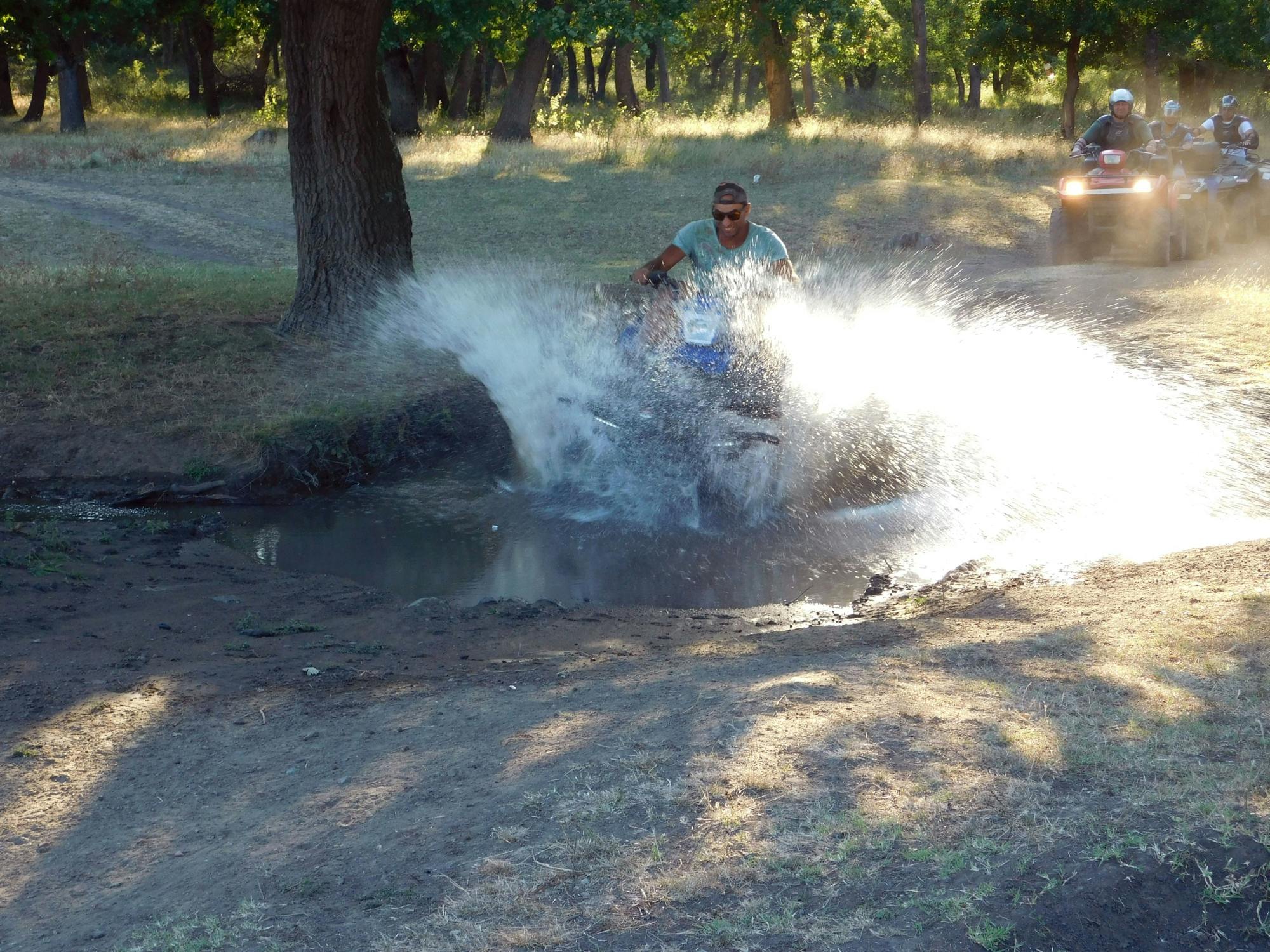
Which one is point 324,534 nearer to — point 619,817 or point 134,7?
point 619,817

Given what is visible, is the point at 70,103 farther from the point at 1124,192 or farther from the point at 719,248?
the point at 719,248

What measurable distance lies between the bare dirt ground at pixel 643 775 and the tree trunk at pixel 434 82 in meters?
33.8

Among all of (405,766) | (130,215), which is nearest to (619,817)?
(405,766)

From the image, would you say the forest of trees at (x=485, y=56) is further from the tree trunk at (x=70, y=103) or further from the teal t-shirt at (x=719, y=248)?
the teal t-shirt at (x=719, y=248)

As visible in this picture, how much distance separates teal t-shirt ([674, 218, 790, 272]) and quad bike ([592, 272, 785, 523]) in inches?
11.7

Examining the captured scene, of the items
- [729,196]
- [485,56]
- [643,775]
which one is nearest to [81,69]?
[485,56]

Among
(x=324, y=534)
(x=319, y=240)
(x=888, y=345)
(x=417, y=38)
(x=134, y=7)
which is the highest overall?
(x=417, y=38)

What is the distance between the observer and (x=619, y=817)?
11.6 feet

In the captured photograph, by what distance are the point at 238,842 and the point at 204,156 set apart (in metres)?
23.9

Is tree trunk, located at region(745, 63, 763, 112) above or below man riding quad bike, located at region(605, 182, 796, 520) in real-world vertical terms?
above

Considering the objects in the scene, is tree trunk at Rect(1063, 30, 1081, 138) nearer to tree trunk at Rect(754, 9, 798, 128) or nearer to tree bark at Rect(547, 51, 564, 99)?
tree trunk at Rect(754, 9, 798, 128)

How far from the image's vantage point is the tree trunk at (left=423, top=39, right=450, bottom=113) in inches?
1490

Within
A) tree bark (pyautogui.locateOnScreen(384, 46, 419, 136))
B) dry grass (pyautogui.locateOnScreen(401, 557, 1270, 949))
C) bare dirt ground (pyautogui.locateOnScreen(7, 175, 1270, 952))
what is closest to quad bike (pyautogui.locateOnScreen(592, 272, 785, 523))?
bare dirt ground (pyautogui.locateOnScreen(7, 175, 1270, 952))

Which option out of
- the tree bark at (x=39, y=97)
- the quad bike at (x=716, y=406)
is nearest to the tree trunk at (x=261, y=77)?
the tree bark at (x=39, y=97)
